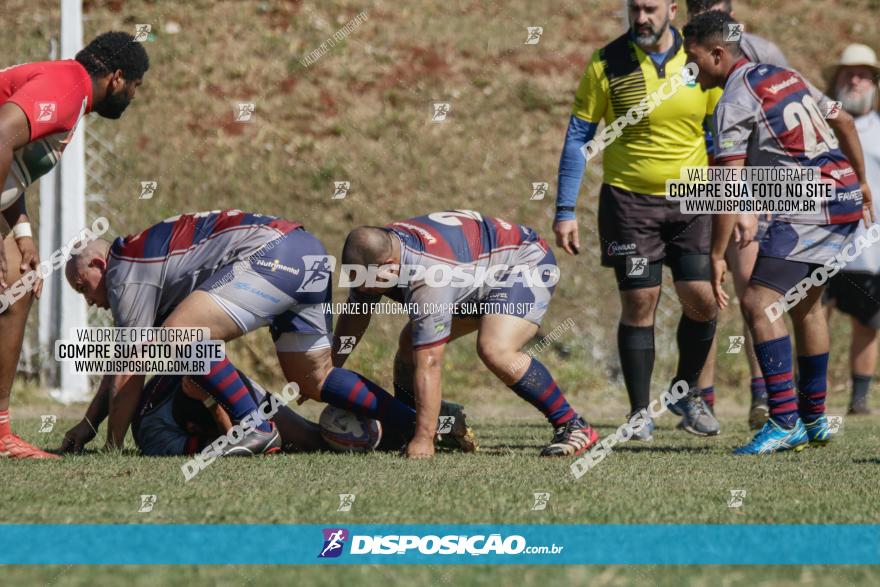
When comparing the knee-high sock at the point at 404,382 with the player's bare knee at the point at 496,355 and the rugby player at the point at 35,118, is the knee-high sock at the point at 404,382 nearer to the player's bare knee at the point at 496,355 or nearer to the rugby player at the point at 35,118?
the player's bare knee at the point at 496,355

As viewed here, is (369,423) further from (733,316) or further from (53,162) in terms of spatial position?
(733,316)

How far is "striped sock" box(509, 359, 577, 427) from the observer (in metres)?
5.64

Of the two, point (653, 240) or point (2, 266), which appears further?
point (653, 240)

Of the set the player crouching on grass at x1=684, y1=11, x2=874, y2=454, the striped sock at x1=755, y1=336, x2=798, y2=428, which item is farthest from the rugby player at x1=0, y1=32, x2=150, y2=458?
the striped sock at x1=755, y1=336, x2=798, y2=428

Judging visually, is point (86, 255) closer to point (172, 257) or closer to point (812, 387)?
point (172, 257)

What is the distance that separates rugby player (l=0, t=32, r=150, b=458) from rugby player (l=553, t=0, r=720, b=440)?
8.15 ft

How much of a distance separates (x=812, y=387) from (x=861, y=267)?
355cm

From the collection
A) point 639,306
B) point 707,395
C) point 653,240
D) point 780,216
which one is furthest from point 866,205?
point 707,395

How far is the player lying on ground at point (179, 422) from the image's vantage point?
5.77 m

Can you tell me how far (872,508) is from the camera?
13.3 ft

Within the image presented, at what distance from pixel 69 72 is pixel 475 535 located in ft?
9.97

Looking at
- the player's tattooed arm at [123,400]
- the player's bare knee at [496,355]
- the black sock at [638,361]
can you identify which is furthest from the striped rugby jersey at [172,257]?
the black sock at [638,361]

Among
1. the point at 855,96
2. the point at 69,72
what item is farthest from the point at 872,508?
the point at 855,96

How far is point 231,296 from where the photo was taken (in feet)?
17.9
